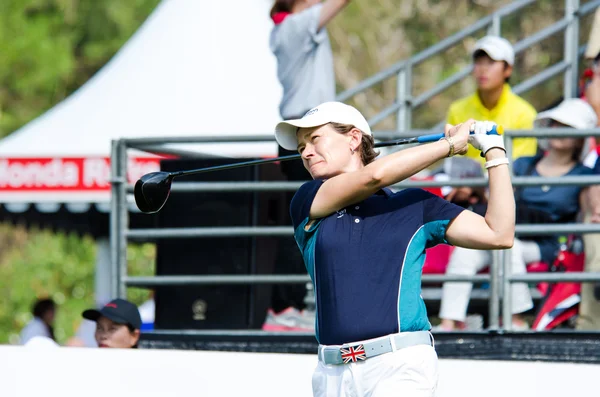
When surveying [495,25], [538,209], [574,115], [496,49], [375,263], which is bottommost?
[375,263]

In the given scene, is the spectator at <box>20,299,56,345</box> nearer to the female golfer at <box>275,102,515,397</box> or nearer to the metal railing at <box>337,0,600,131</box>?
the metal railing at <box>337,0,600,131</box>

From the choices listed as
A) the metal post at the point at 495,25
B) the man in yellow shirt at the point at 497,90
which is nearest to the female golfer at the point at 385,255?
the man in yellow shirt at the point at 497,90

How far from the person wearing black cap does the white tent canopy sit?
4.32 m

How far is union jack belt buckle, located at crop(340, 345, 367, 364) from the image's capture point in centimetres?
433

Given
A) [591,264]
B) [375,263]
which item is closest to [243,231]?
[591,264]

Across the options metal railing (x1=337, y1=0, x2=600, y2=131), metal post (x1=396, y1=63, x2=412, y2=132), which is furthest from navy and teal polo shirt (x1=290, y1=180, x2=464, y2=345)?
metal post (x1=396, y1=63, x2=412, y2=132)

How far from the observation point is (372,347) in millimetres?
4312

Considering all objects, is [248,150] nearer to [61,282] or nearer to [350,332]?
[350,332]

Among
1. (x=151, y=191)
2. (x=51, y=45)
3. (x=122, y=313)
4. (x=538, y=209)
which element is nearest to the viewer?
(x=151, y=191)

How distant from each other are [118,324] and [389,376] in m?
3.21

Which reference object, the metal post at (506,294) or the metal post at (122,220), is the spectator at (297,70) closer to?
the metal post at (122,220)

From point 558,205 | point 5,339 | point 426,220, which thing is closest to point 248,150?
point 558,205

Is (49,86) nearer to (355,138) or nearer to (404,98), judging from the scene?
(404,98)

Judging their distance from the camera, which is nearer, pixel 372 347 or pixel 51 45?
pixel 372 347
